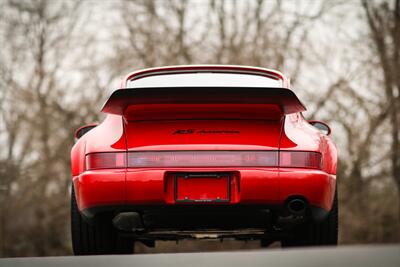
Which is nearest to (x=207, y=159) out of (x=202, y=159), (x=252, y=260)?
(x=202, y=159)

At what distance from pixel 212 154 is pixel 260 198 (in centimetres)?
43

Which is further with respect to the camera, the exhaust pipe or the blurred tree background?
the blurred tree background

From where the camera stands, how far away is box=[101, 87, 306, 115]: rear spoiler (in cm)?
453

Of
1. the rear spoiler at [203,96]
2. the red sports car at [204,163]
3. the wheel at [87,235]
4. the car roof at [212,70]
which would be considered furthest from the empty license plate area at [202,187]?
the car roof at [212,70]

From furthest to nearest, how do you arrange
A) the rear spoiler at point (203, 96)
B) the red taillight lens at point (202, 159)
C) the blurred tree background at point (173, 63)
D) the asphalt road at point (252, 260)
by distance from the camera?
the blurred tree background at point (173, 63), the red taillight lens at point (202, 159), the rear spoiler at point (203, 96), the asphalt road at point (252, 260)

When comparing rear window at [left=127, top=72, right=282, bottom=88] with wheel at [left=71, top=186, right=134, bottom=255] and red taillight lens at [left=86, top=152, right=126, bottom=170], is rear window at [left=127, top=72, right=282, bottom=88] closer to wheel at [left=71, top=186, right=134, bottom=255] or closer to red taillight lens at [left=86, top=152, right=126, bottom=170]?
red taillight lens at [left=86, top=152, right=126, bottom=170]

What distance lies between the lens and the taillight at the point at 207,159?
4641mm

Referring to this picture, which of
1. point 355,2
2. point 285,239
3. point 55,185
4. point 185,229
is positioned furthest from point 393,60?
point 185,229

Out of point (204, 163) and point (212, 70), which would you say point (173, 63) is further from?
point (204, 163)

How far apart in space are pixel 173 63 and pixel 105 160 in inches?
555

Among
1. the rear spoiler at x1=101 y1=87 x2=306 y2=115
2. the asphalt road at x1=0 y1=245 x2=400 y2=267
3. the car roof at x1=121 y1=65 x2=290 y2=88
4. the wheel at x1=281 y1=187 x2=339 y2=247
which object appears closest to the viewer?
the asphalt road at x1=0 y1=245 x2=400 y2=267

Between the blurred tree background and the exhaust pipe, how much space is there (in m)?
12.8

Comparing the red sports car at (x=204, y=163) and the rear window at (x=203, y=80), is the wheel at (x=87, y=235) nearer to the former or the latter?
the red sports car at (x=204, y=163)

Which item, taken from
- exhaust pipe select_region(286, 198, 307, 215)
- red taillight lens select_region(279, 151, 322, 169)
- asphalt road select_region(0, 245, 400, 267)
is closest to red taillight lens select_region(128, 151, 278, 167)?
red taillight lens select_region(279, 151, 322, 169)
